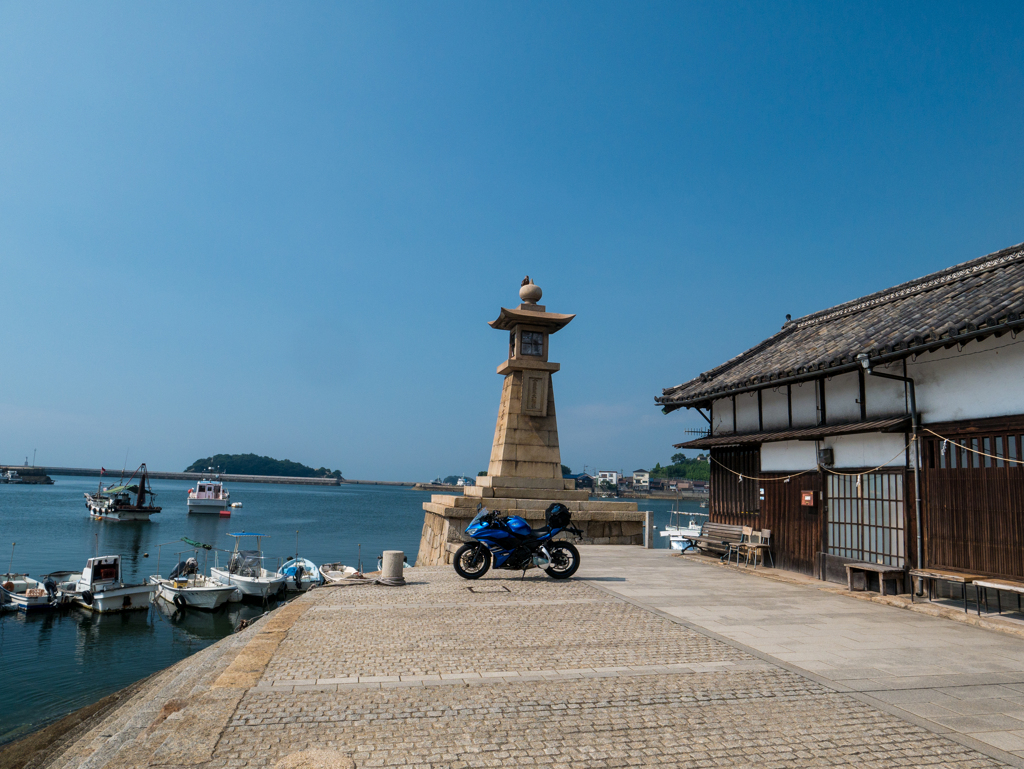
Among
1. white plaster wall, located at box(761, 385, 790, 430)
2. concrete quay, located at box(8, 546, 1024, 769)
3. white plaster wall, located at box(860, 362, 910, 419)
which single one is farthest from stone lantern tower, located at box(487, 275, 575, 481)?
white plaster wall, located at box(860, 362, 910, 419)

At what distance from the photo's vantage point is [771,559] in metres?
13.6

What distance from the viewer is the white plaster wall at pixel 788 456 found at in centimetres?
1233

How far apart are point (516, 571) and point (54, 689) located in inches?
538

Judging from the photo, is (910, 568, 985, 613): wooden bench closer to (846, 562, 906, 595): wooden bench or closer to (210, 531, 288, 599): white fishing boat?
(846, 562, 906, 595): wooden bench

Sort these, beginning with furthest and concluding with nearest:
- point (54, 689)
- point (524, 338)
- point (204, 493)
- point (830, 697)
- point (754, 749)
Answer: point (204, 493)
point (524, 338)
point (54, 689)
point (830, 697)
point (754, 749)

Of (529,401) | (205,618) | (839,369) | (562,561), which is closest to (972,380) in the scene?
(839,369)

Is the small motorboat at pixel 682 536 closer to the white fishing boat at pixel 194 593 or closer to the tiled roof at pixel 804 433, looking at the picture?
the tiled roof at pixel 804 433

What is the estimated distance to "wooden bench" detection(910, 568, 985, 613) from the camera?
870 centimetres

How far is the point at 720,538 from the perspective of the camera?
49.6 feet

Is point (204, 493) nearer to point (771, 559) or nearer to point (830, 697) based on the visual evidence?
point (771, 559)

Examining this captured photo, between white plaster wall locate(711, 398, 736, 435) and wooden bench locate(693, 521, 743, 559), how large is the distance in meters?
2.36

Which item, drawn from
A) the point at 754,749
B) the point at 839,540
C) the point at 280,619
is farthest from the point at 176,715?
the point at 839,540

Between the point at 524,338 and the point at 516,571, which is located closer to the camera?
the point at 516,571

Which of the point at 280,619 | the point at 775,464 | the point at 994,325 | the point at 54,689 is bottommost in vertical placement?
the point at 54,689
